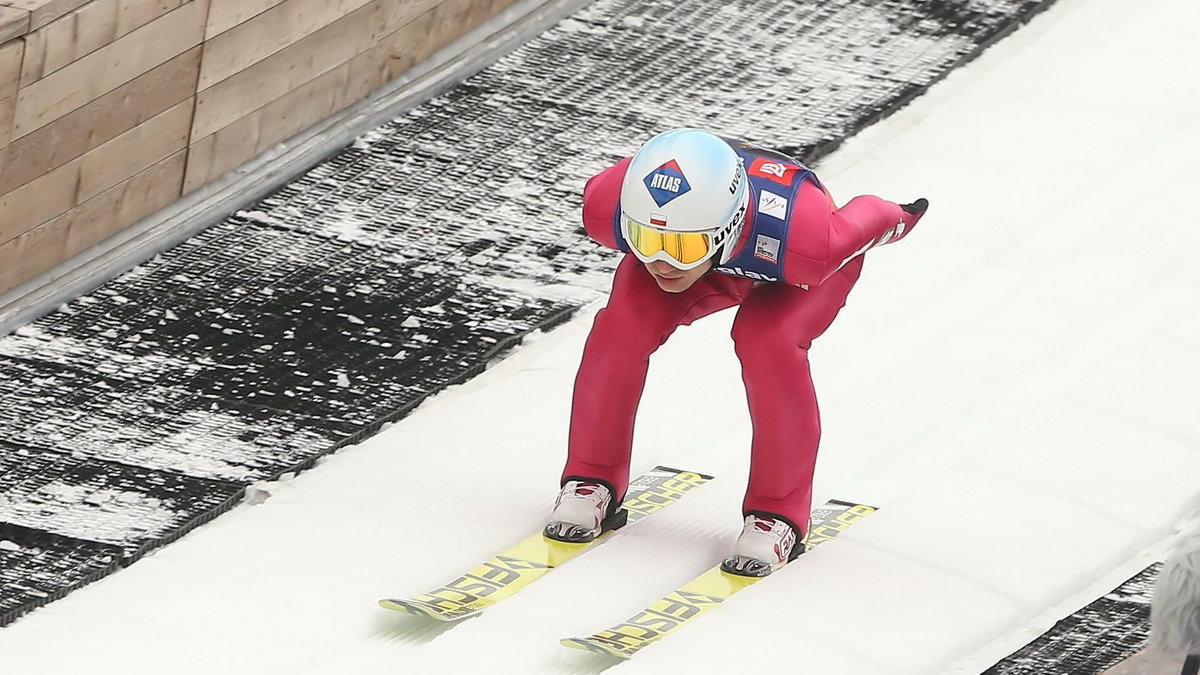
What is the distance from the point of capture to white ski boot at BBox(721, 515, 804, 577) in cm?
408

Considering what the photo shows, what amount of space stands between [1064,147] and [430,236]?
1.95 meters

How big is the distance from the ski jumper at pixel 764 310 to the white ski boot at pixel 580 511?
5 cm

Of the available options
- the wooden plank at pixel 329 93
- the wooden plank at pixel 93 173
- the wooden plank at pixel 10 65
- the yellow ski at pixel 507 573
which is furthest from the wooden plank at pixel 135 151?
the yellow ski at pixel 507 573

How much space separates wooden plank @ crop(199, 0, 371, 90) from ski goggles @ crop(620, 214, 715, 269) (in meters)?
2.12

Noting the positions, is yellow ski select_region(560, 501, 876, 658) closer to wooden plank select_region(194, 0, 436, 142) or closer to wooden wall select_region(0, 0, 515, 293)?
wooden wall select_region(0, 0, 515, 293)

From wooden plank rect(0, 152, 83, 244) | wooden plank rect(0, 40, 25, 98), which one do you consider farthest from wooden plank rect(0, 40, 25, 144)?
wooden plank rect(0, 152, 83, 244)

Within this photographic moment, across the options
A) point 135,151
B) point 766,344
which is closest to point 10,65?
point 135,151

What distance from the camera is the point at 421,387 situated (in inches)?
196

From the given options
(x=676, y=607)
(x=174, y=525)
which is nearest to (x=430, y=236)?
(x=174, y=525)

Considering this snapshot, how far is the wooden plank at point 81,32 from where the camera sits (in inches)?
193

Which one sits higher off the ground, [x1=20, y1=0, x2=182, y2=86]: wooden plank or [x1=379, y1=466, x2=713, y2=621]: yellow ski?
[x1=20, y1=0, x2=182, y2=86]: wooden plank

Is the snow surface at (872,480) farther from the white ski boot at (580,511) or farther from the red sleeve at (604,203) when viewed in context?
the red sleeve at (604,203)

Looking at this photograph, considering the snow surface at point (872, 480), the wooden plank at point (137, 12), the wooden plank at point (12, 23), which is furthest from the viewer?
the wooden plank at point (137, 12)

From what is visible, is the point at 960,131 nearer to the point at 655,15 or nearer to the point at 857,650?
the point at 655,15
